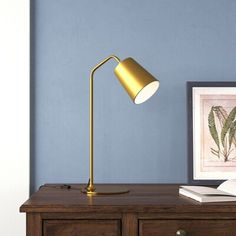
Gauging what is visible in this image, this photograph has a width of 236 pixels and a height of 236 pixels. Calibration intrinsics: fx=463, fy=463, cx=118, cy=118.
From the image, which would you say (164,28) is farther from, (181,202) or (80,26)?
(181,202)

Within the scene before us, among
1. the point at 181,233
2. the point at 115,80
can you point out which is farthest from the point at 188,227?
the point at 115,80

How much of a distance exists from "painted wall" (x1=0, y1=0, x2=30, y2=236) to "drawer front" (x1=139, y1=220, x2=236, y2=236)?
64 centimetres

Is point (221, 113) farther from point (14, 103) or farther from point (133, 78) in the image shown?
point (14, 103)

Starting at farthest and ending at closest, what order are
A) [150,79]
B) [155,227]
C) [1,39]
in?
[1,39] → [150,79] → [155,227]

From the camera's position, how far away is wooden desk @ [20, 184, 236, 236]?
4.42 ft

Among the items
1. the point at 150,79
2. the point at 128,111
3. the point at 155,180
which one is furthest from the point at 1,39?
the point at 155,180

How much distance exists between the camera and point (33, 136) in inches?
73.7

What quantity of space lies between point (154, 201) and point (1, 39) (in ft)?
2.99

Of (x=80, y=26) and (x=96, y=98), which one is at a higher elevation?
(x=80, y=26)

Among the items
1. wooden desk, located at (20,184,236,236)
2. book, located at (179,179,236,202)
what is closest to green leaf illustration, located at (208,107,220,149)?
book, located at (179,179,236,202)

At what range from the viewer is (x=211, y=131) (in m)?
1.84

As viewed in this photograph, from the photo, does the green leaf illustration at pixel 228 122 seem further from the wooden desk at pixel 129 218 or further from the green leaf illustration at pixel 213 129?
the wooden desk at pixel 129 218

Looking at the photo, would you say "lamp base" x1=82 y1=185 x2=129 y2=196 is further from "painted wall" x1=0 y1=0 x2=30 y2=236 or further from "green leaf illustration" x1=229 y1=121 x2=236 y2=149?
"green leaf illustration" x1=229 y1=121 x2=236 y2=149

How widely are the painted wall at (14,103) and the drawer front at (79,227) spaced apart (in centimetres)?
48
